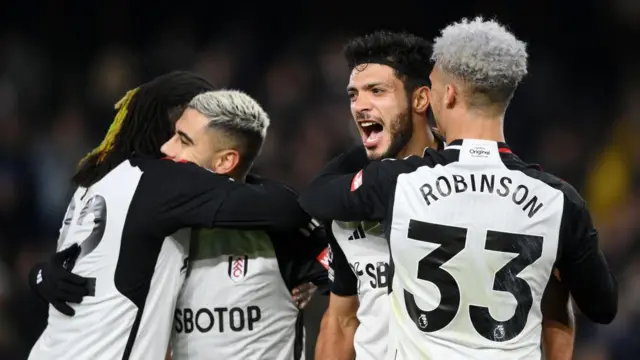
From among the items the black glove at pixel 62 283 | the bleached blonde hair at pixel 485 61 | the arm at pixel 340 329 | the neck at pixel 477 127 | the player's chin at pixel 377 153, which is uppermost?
the bleached blonde hair at pixel 485 61

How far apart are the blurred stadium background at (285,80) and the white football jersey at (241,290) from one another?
254 centimetres

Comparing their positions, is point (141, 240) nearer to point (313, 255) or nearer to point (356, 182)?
point (313, 255)

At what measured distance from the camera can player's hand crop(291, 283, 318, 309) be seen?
10.5 ft

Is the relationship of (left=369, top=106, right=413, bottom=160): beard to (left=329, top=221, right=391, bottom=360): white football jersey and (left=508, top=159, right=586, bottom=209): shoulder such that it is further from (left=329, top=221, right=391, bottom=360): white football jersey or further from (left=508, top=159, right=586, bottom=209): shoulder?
(left=508, top=159, right=586, bottom=209): shoulder

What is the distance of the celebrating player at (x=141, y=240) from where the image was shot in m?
2.90

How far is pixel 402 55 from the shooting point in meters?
2.87

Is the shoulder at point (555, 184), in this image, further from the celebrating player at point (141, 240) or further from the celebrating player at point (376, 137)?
the celebrating player at point (141, 240)

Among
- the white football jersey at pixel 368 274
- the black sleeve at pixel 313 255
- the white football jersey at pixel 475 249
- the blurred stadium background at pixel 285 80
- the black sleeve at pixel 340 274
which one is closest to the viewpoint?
the white football jersey at pixel 475 249

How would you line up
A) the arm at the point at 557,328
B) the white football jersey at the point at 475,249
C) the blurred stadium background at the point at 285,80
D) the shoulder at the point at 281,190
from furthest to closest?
the blurred stadium background at the point at 285,80 → the shoulder at the point at 281,190 → the arm at the point at 557,328 → the white football jersey at the point at 475,249

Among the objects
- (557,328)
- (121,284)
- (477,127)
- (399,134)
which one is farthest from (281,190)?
(557,328)

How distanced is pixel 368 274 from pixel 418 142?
17.0 inches

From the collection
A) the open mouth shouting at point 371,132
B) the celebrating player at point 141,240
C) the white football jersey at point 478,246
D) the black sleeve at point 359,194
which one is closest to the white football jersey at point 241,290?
the celebrating player at point 141,240

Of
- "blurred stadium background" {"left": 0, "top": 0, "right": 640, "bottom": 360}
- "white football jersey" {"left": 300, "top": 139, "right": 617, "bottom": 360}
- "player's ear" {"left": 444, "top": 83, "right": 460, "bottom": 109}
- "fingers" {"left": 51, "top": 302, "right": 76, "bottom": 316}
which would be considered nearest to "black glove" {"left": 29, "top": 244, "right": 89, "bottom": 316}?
"fingers" {"left": 51, "top": 302, "right": 76, "bottom": 316}

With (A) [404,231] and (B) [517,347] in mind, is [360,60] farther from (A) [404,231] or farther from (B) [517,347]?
(B) [517,347]
